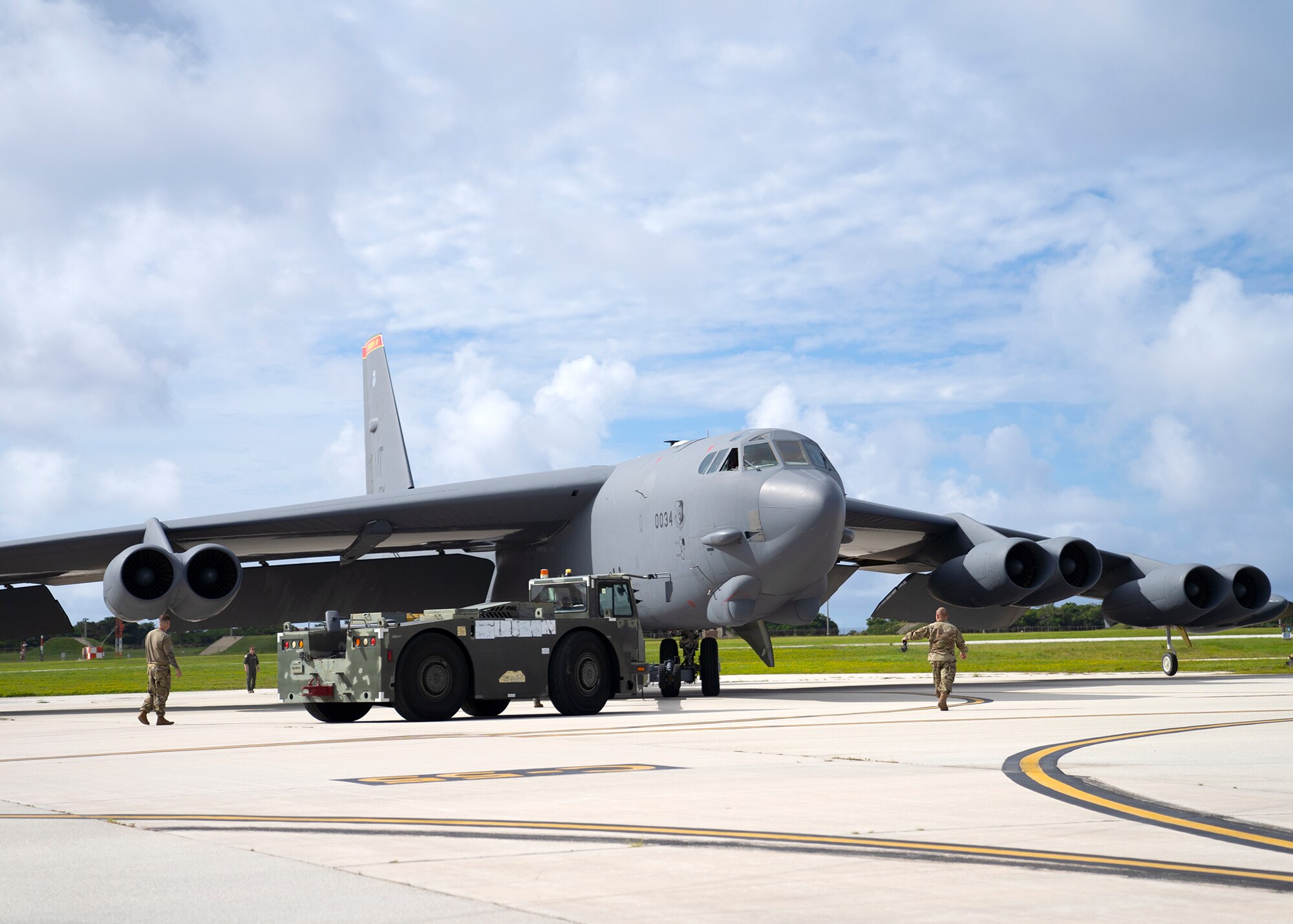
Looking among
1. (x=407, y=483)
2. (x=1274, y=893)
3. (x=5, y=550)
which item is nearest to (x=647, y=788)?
(x=1274, y=893)

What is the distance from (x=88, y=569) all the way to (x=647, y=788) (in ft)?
65.1

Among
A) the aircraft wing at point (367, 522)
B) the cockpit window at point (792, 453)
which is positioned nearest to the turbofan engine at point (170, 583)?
the aircraft wing at point (367, 522)

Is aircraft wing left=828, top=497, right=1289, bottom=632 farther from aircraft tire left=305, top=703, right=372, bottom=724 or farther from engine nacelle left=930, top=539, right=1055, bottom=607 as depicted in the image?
aircraft tire left=305, top=703, right=372, bottom=724

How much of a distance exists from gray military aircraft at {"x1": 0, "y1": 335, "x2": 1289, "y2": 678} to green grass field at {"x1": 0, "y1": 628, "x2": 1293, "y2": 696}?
493cm

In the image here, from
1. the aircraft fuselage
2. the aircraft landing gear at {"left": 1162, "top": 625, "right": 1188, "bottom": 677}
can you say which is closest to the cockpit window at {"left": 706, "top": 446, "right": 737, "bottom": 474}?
the aircraft fuselage

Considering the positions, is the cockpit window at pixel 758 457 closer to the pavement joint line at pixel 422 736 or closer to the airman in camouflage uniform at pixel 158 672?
the pavement joint line at pixel 422 736

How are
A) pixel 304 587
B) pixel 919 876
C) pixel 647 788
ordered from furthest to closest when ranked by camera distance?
pixel 304 587 → pixel 647 788 → pixel 919 876

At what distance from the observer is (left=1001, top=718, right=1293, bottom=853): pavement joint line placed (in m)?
6.30

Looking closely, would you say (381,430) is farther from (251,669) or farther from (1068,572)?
(1068,572)

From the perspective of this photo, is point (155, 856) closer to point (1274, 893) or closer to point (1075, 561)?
point (1274, 893)

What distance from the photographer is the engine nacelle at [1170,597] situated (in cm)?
2694

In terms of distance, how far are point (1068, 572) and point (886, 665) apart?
2402 centimetres

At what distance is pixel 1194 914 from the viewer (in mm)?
4621

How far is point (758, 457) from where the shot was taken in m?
20.5
